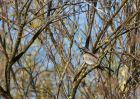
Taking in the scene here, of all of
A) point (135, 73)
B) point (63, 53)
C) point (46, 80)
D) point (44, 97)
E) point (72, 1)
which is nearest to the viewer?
point (72, 1)

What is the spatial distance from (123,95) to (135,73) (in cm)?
43

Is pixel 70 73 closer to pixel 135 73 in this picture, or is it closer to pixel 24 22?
pixel 135 73

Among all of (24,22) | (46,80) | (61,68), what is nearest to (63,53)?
(61,68)

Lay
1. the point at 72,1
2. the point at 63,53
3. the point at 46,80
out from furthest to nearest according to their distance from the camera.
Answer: the point at 46,80
the point at 63,53
the point at 72,1

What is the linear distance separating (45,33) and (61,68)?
702 mm

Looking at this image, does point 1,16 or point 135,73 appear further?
point 135,73

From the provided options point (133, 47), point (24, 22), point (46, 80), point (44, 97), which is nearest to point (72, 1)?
point (24, 22)

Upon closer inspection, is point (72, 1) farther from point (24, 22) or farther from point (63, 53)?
point (63, 53)

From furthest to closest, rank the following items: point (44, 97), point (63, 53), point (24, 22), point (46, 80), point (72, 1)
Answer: point (46, 80), point (44, 97), point (63, 53), point (72, 1), point (24, 22)

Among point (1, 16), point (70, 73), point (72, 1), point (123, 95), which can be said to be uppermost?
point (72, 1)

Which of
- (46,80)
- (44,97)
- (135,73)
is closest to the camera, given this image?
(135,73)

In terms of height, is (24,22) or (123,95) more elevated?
(24,22)

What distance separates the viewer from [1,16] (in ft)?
16.5

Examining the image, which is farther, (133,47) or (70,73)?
(133,47)
